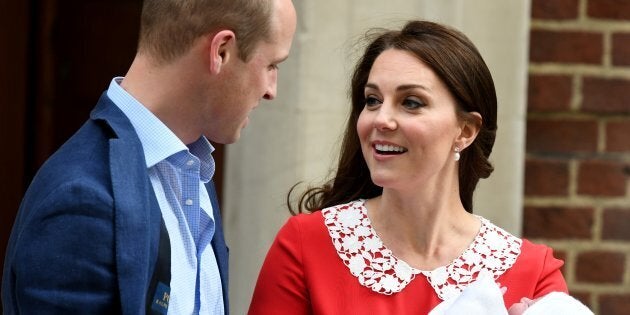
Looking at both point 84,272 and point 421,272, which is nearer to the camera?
point 84,272

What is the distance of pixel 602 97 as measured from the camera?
14.1 feet

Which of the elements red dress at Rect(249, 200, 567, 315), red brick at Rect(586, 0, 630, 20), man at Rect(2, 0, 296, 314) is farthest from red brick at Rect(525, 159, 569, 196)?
man at Rect(2, 0, 296, 314)

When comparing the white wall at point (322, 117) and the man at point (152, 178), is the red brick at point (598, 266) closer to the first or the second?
the white wall at point (322, 117)

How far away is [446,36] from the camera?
3.37 meters

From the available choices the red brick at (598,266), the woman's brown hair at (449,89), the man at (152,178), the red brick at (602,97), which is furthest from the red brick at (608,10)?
the man at (152,178)

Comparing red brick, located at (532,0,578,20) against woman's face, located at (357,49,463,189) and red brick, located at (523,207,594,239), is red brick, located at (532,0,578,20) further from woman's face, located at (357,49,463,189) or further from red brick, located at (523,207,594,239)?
woman's face, located at (357,49,463,189)

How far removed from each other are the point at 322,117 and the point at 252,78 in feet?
4.82

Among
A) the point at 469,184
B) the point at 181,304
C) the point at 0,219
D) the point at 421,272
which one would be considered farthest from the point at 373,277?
the point at 0,219

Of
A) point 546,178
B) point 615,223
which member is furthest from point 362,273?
point 615,223

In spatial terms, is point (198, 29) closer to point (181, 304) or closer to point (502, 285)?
point (181, 304)

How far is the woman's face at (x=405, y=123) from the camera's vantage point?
3223 mm

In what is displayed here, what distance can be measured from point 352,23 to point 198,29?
1554 mm

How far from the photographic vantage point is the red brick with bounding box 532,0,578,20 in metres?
4.32

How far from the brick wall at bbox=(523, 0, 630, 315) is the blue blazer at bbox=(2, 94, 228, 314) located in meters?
2.07
